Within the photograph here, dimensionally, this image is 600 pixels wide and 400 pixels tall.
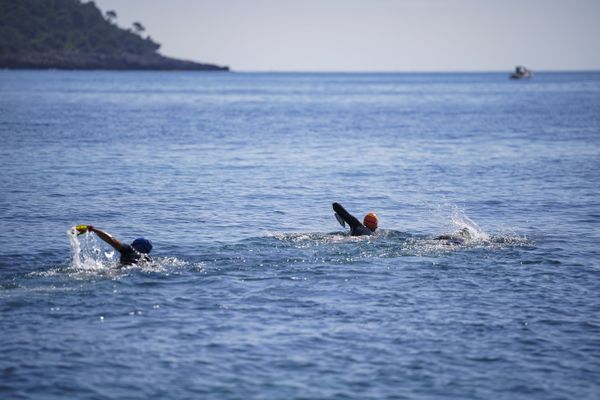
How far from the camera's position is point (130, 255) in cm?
2172

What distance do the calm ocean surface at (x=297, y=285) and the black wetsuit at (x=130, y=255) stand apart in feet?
1.43

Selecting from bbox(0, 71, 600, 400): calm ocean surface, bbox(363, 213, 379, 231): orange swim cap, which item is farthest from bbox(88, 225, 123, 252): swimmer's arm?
bbox(363, 213, 379, 231): orange swim cap

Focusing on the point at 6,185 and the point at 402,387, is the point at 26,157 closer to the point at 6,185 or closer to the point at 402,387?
the point at 6,185

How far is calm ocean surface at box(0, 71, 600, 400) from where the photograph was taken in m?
14.9

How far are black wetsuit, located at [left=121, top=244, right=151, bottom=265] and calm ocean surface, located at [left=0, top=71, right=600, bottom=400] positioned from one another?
1.43 feet

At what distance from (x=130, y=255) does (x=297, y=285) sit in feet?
15.9

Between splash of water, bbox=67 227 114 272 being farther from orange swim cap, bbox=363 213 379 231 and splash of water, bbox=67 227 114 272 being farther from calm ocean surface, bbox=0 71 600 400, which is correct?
orange swim cap, bbox=363 213 379 231

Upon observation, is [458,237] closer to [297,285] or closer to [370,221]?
[370,221]

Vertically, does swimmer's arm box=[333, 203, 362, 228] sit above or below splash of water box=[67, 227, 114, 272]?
above

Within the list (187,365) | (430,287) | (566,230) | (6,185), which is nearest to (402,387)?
→ (187,365)

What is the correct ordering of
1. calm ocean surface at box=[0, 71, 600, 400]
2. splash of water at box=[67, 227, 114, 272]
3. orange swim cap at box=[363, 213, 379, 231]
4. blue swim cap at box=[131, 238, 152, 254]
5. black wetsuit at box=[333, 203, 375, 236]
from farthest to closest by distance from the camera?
1. orange swim cap at box=[363, 213, 379, 231]
2. black wetsuit at box=[333, 203, 375, 236]
3. splash of water at box=[67, 227, 114, 272]
4. blue swim cap at box=[131, 238, 152, 254]
5. calm ocean surface at box=[0, 71, 600, 400]

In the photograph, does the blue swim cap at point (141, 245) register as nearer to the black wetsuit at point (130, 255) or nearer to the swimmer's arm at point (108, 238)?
the black wetsuit at point (130, 255)

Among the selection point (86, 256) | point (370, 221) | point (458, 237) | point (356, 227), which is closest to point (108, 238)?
point (86, 256)

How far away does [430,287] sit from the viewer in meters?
20.6
